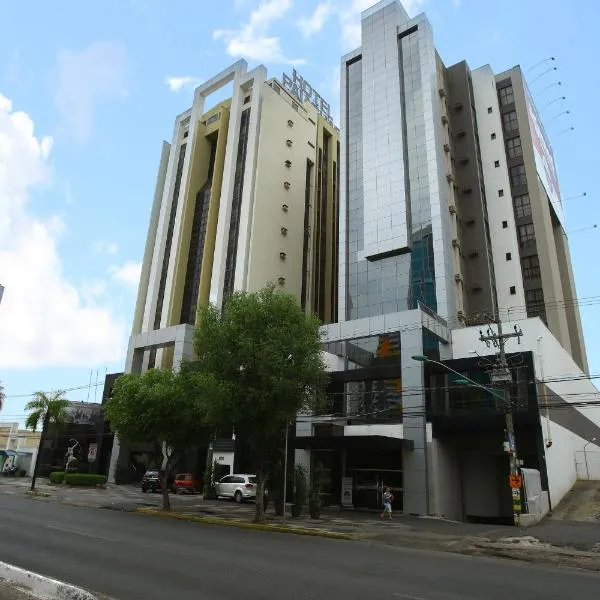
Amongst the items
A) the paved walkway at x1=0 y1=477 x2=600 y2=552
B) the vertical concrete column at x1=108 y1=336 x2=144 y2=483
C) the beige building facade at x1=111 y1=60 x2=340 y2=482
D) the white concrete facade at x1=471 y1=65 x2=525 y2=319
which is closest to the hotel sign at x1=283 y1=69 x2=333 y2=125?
the beige building facade at x1=111 y1=60 x2=340 y2=482

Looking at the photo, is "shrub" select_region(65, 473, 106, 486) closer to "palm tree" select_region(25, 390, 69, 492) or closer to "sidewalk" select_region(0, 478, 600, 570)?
"palm tree" select_region(25, 390, 69, 492)

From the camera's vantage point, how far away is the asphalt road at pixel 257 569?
8.95 meters

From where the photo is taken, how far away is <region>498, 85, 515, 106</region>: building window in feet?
203

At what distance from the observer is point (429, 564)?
43.3 feet

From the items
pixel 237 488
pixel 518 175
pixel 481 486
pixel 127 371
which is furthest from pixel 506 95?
pixel 237 488

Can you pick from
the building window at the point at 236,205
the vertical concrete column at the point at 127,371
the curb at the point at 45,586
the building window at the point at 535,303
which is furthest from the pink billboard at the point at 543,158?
the curb at the point at 45,586

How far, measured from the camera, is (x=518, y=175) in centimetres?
5869

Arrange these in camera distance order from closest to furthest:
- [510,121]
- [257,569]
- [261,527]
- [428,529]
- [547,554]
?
[257,569], [547,554], [261,527], [428,529], [510,121]

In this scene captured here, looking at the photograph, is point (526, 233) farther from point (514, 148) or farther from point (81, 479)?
point (81, 479)

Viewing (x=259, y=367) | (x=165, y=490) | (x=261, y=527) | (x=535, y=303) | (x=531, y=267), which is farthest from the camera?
(x=531, y=267)

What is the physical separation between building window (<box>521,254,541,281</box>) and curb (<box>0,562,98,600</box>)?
5578 centimetres

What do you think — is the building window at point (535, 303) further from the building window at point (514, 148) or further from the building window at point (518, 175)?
the building window at point (514, 148)

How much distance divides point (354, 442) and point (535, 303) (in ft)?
104

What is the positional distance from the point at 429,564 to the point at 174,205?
210 ft
